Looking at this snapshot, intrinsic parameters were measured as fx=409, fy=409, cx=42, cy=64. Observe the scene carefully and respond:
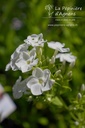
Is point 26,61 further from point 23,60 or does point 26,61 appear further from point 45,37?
point 45,37

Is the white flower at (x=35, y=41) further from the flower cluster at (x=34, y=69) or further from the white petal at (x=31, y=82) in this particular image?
the white petal at (x=31, y=82)

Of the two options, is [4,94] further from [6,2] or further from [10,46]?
[6,2]

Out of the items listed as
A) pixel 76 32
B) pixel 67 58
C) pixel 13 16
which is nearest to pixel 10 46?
pixel 13 16

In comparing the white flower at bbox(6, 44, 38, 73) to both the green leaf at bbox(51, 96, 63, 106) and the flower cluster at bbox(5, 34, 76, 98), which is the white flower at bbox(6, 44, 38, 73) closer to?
the flower cluster at bbox(5, 34, 76, 98)

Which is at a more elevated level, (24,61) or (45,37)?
(24,61)

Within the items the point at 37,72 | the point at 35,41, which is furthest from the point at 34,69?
the point at 35,41

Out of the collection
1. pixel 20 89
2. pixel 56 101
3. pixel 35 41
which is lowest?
pixel 56 101
